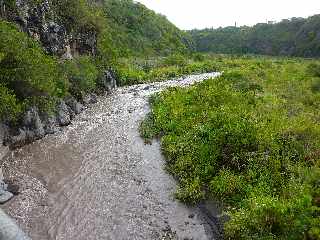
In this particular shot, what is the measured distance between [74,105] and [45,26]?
26.2 feet

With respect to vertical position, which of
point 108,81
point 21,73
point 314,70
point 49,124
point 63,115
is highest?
point 21,73

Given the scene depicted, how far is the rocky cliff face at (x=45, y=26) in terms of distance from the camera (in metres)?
38.2

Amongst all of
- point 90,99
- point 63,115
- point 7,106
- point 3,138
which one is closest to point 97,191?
point 7,106

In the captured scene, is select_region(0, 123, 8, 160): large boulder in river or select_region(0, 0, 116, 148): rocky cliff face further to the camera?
select_region(0, 0, 116, 148): rocky cliff face

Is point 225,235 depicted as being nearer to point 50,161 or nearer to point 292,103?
point 50,161

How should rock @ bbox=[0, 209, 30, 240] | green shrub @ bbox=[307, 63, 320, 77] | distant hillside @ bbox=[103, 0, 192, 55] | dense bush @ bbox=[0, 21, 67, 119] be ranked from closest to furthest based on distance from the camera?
rock @ bbox=[0, 209, 30, 240], dense bush @ bbox=[0, 21, 67, 119], green shrub @ bbox=[307, 63, 320, 77], distant hillside @ bbox=[103, 0, 192, 55]

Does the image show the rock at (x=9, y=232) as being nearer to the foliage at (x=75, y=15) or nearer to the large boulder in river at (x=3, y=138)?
the large boulder in river at (x=3, y=138)

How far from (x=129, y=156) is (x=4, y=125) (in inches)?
320

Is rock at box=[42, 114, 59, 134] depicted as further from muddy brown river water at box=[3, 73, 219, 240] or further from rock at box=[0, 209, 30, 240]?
rock at box=[0, 209, 30, 240]

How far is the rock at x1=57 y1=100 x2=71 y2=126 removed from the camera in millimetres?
36031

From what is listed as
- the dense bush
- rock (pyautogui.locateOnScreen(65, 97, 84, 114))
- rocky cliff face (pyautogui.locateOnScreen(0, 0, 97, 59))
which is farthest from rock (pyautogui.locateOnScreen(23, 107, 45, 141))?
rocky cliff face (pyautogui.locateOnScreen(0, 0, 97, 59))

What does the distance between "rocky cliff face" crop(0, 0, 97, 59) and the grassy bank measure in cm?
1355

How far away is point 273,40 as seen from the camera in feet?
518

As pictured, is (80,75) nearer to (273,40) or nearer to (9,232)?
(9,232)
